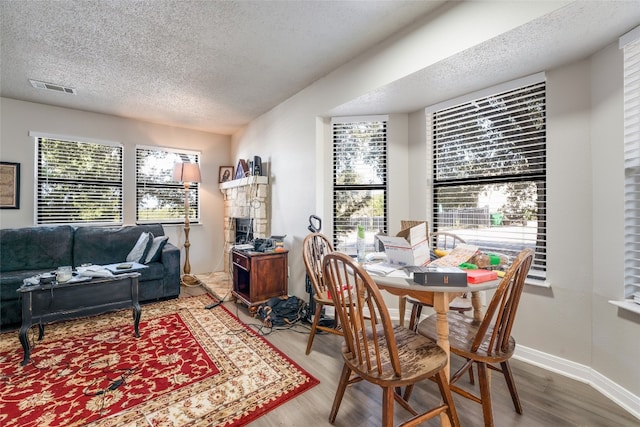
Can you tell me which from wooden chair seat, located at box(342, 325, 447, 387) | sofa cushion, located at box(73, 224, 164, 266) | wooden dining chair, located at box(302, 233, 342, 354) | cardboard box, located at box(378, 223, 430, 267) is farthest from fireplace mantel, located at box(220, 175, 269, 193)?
wooden chair seat, located at box(342, 325, 447, 387)

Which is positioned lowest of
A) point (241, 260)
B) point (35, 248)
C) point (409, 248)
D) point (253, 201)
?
point (241, 260)

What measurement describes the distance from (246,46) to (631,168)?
291 centimetres

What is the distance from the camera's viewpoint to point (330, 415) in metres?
1.52

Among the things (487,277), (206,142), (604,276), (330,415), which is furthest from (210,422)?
(206,142)

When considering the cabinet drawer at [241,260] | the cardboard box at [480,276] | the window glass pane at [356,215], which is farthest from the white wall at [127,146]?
the cardboard box at [480,276]

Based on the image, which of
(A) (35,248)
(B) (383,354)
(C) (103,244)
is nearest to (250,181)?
(C) (103,244)

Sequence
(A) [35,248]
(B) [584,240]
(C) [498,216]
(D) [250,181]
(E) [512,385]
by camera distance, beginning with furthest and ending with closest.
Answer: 1. (D) [250,181]
2. (A) [35,248]
3. (C) [498,216]
4. (B) [584,240]
5. (E) [512,385]

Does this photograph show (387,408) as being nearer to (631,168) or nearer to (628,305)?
(628,305)

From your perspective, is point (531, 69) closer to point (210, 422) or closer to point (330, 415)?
point (330, 415)

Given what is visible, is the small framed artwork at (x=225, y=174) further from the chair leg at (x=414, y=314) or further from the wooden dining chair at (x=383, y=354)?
the wooden dining chair at (x=383, y=354)

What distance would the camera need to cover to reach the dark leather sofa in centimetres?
291

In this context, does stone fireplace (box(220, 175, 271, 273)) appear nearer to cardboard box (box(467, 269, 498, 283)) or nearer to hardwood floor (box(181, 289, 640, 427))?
hardwood floor (box(181, 289, 640, 427))

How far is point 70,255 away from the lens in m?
3.46

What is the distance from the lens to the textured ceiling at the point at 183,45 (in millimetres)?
1953
